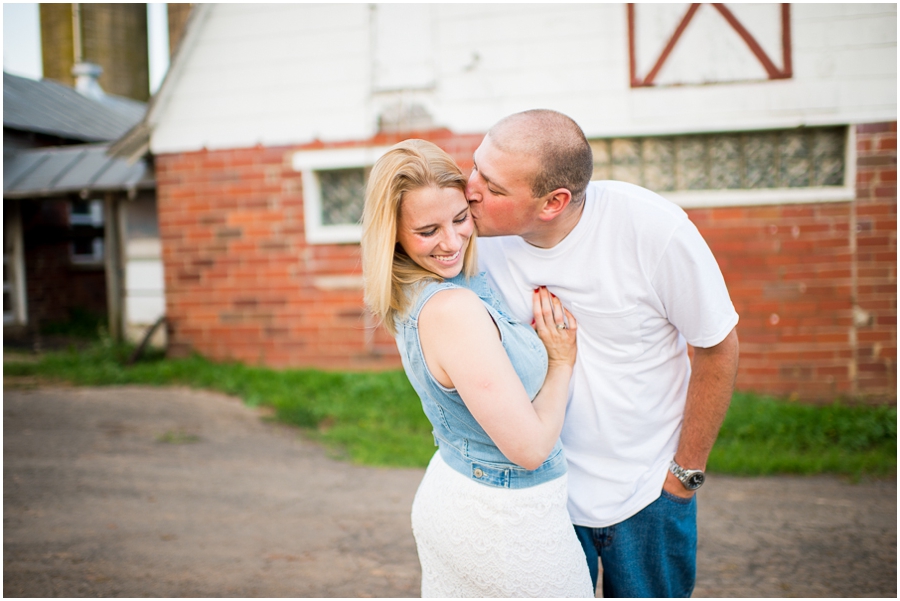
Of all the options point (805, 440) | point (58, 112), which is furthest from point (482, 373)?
point (58, 112)

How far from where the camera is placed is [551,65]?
6871 millimetres

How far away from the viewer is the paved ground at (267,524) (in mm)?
3451

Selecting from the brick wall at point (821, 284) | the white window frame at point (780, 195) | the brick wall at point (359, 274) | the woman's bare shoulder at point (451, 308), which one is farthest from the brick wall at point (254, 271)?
the woman's bare shoulder at point (451, 308)

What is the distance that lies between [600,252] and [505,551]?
2.99ft

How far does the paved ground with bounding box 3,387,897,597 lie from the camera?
345cm

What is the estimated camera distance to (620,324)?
2.00 meters

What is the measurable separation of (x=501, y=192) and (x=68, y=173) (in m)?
11.3

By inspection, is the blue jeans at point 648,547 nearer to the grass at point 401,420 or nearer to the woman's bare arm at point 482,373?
the woman's bare arm at point 482,373

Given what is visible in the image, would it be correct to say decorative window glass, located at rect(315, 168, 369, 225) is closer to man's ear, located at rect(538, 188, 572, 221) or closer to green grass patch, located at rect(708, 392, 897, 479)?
green grass patch, located at rect(708, 392, 897, 479)

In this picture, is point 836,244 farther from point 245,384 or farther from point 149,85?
point 149,85

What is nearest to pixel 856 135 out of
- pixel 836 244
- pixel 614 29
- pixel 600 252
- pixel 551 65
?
pixel 836 244

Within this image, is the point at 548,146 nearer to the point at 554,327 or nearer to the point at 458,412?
the point at 554,327

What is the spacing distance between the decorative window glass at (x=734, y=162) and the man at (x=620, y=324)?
507 centimetres

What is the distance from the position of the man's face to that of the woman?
91mm
